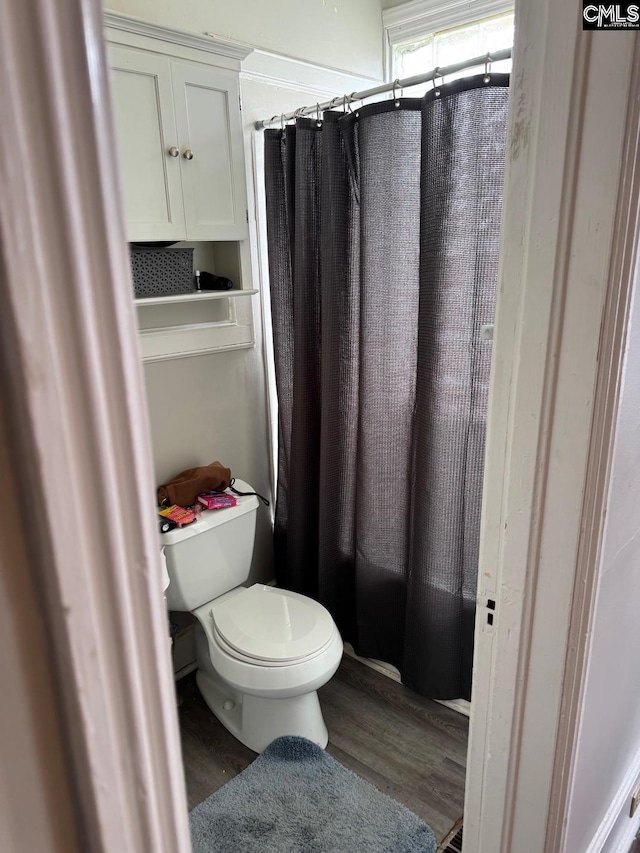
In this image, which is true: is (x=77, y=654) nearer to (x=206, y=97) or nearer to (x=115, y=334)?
(x=115, y=334)

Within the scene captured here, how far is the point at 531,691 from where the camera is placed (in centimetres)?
102

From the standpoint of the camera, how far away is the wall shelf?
1843 mm

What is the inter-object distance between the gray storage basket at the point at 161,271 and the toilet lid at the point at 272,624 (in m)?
1.05

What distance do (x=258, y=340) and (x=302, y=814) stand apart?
5.13ft

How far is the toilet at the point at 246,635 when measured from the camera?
5.99 feet

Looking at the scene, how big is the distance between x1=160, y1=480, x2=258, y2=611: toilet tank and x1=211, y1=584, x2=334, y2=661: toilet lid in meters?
0.08

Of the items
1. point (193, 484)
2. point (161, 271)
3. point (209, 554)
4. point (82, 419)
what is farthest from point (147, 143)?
point (82, 419)

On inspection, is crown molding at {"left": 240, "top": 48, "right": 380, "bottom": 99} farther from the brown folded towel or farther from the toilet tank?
the toilet tank

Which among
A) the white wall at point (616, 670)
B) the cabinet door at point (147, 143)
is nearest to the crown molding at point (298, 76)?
the cabinet door at point (147, 143)

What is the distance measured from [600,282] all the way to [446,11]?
188 centimetres

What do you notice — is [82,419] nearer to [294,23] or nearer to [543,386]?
[543,386]

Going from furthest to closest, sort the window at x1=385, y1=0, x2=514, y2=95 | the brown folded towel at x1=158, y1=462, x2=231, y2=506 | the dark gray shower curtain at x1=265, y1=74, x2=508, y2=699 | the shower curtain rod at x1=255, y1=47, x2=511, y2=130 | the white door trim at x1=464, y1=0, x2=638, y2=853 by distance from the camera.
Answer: the window at x1=385, y1=0, x2=514, y2=95
the brown folded towel at x1=158, y1=462, x2=231, y2=506
the dark gray shower curtain at x1=265, y1=74, x2=508, y2=699
the shower curtain rod at x1=255, y1=47, x2=511, y2=130
the white door trim at x1=464, y1=0, x2=638, y2=853

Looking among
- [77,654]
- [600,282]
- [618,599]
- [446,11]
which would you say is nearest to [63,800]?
[77,654]

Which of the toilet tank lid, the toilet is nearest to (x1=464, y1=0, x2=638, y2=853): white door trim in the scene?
the toilet
